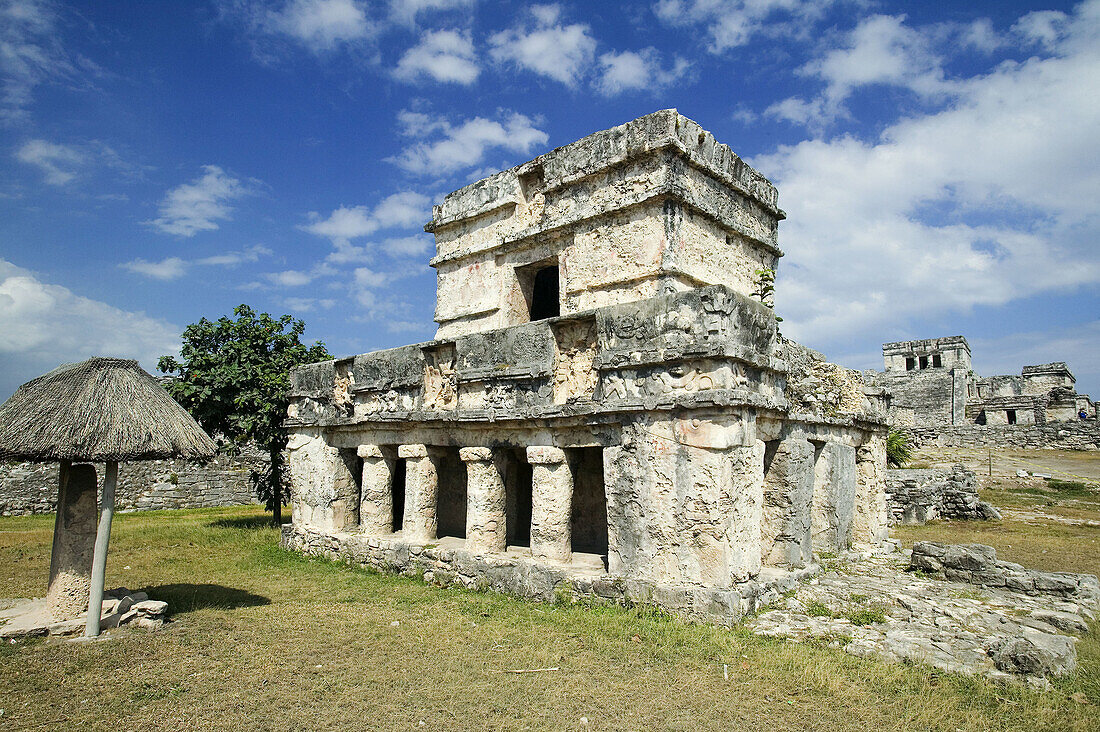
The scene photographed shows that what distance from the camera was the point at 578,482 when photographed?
8500mm

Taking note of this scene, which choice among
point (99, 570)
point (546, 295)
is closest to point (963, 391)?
point (546, 295)

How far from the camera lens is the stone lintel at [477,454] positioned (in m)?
7.46

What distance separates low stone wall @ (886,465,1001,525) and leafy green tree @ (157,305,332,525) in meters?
12.9

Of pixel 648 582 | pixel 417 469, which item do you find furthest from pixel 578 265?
pixel 648 582

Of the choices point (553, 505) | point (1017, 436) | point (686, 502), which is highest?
point (1017, 436)

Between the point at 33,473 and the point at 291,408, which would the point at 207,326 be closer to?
the point at 291,408

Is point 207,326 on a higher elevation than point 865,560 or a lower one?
higher

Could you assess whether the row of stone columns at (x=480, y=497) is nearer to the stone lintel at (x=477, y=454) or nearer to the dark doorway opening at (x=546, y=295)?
the stone lintel at (x=477, y=454)

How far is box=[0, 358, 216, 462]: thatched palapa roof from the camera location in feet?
17.3

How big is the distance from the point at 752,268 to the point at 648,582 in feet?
16.6

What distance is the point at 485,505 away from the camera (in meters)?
7.45

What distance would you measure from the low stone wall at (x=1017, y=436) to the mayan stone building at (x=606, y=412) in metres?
21.8

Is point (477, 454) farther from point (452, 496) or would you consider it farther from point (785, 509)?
point (785, 509)

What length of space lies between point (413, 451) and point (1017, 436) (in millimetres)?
27877
